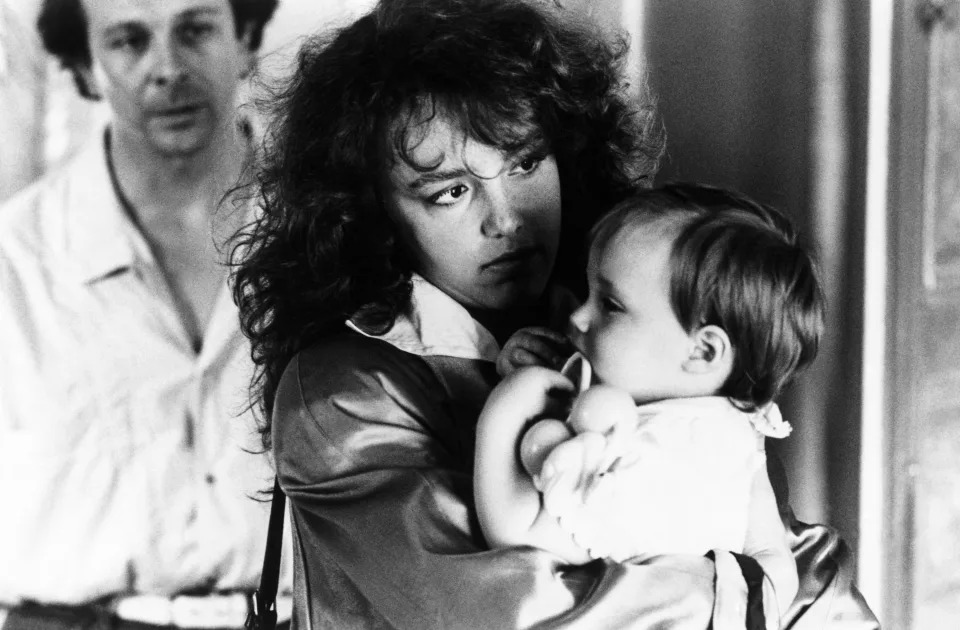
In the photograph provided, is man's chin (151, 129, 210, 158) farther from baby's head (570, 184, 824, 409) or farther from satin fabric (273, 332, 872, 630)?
baby's head (570, 184, 824, 409)

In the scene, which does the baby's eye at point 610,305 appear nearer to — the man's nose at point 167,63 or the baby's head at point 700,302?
the baby's head at point 700,302

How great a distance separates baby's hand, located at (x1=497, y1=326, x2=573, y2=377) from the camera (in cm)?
108

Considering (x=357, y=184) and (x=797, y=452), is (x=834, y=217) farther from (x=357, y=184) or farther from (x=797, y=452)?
(x=357, y=184)

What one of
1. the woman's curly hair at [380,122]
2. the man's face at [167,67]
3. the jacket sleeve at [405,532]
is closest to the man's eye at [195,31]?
the man's face at [167,67]

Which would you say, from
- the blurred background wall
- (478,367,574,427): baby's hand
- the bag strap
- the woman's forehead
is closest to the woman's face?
the woman's forehead

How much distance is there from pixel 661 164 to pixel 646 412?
956 millimetres

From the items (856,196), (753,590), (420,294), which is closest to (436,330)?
(420,294)

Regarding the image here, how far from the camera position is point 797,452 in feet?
5.61

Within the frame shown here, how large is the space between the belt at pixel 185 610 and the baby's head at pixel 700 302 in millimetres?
1584

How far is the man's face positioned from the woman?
3.28ft

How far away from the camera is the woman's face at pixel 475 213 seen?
1085 mm

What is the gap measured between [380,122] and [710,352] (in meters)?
0.44

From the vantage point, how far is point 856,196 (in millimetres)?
1643

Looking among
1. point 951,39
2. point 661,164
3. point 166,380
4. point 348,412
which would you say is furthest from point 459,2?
point 166,380
